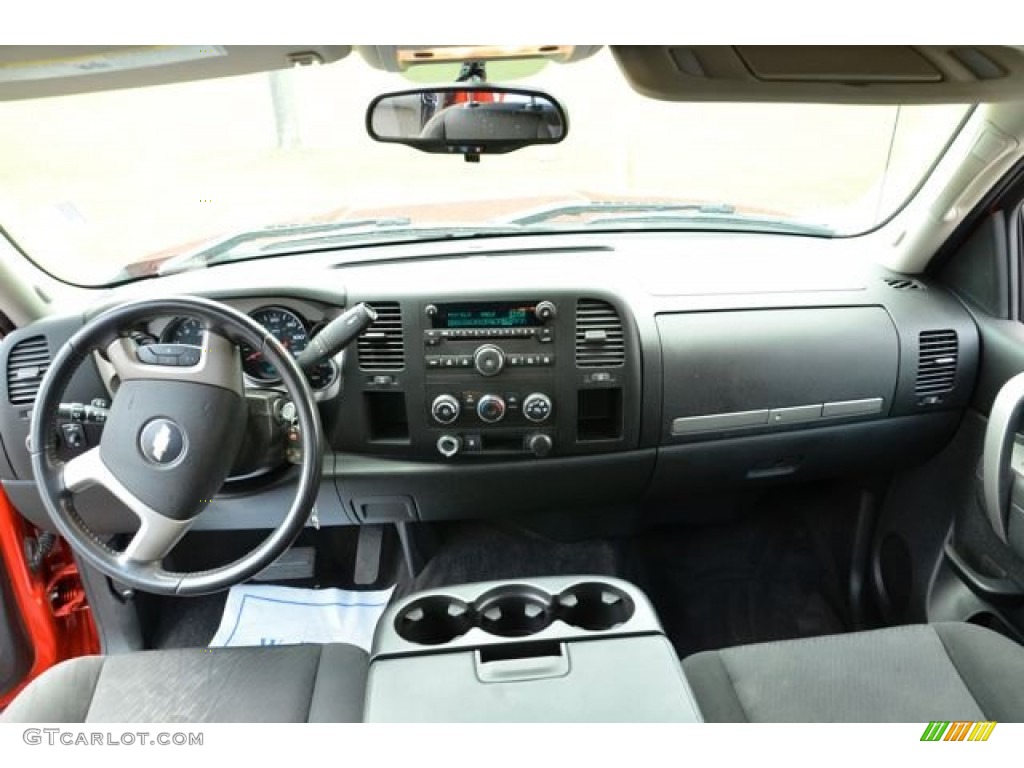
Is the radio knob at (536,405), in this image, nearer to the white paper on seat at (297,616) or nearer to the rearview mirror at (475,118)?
the rearview mirror at (475,118)

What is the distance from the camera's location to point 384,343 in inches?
81.1

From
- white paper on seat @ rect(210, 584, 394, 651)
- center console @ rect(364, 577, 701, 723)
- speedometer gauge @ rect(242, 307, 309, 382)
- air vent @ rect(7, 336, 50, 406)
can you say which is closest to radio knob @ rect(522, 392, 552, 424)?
center console @ rect(364, 577, 701, 723)

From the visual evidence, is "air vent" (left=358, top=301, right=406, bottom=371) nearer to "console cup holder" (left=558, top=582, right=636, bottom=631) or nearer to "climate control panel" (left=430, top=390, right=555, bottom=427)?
"climate control panel" (left=430, top=390, right=555, bottom=427)

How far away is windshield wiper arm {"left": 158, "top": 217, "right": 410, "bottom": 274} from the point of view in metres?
2.31

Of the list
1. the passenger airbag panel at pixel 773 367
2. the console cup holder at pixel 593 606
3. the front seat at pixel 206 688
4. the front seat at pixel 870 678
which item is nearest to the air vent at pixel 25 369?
the front seat at pixel 206 688

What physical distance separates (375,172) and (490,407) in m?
1.67

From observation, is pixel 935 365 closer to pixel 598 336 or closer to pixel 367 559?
pixel 598 336

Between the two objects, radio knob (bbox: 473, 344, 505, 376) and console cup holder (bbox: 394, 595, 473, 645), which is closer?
console cup holder (bbox: 394, 595, 473, 645)

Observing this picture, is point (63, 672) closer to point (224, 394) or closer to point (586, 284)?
point (224, 394)

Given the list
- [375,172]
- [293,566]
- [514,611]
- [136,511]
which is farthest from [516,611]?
[375,172]

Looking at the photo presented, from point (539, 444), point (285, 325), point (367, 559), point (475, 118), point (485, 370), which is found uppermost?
point (475, 118)

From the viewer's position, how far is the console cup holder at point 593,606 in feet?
5.69

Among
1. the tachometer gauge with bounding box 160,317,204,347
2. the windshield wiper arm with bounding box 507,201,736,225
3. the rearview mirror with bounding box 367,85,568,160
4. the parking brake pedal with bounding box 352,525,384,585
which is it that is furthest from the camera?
the parking brake pedal with bounding box 352,525,384,585

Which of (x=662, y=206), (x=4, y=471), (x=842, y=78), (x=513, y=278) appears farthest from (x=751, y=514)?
(x=4, y=471)
